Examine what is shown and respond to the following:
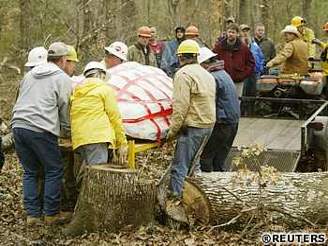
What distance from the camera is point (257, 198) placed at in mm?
A: 7648

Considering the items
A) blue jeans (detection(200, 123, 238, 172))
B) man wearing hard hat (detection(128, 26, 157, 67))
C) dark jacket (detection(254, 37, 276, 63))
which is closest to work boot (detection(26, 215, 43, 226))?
blue jeans (detection(200, 123, 238, 172))

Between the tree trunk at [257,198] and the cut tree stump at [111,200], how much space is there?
Answer: 62cm

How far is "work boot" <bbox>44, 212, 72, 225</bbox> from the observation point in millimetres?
7871

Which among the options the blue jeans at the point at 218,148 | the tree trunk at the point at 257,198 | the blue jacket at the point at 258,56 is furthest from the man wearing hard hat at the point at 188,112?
the blue jacket at the point at 258,56

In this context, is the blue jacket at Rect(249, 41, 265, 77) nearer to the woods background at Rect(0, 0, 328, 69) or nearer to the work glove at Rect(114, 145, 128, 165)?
the woods background at Rect(0, 0, 328, 69)

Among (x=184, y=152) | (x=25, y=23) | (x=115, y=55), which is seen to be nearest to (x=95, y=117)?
(x=184, y=152)

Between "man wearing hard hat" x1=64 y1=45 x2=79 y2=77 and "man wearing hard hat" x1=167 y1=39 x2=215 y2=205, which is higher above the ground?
"man wearing hard hat" x1=64 y1=45 x2=79 y2=77

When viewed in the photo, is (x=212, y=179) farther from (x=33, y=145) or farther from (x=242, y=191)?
(x=33, y=145)

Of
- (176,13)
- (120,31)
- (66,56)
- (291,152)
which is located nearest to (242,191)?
(291,152)

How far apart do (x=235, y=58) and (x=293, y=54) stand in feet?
5.09

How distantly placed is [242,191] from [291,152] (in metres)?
1.83

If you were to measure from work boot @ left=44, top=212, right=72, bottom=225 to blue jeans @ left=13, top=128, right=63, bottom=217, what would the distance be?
0.15 feet

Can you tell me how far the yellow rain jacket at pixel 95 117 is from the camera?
7488 mm

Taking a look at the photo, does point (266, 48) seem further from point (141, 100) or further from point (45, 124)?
point (45, 124)
